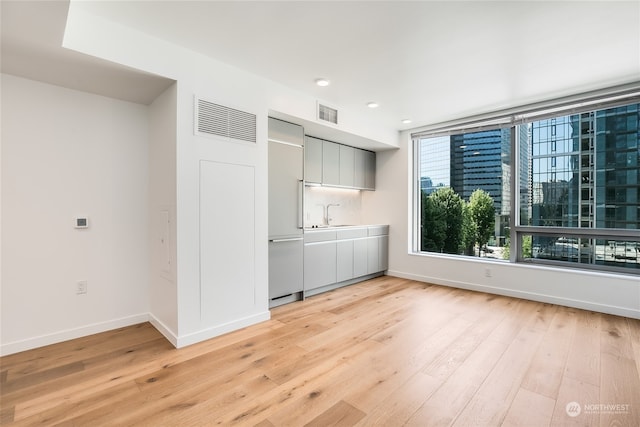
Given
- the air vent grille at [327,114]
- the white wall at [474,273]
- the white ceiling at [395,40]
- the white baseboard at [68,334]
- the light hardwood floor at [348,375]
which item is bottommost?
the light hardwood floor at [348,375]

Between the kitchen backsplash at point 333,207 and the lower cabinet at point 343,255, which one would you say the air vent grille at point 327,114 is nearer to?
the kitchen backsplash at point 333,207

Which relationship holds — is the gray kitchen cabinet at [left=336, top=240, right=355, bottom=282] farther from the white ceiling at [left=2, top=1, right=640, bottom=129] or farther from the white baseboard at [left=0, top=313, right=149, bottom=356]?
the white baseboard at [left=0, top=313, right=149, bottom=356]

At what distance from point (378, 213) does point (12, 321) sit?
478 centimetres

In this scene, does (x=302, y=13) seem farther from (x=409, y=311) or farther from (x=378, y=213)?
(x=378, y=213)

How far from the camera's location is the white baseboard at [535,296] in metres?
3.40

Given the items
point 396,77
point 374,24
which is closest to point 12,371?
point 374,24

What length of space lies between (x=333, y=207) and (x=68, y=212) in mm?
3496

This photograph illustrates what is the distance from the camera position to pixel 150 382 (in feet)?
6.96

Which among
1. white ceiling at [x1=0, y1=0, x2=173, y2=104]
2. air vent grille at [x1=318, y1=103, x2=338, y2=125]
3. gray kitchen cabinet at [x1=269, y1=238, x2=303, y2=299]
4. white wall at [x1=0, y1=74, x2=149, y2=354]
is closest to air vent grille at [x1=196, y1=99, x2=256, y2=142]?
white ceiling at [x1=0, y1=0, x2=173, y2=104]

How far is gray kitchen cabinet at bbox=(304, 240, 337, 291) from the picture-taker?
4.03m

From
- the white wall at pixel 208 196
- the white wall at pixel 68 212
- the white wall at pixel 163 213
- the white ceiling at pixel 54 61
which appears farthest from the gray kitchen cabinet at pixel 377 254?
the white ceiling at pixel 54 61

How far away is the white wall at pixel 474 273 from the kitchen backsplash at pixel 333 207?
23 centimetres

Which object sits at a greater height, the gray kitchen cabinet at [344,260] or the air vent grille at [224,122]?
the air vent grille at [224,122]

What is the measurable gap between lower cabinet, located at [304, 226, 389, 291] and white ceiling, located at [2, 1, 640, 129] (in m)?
1.95
